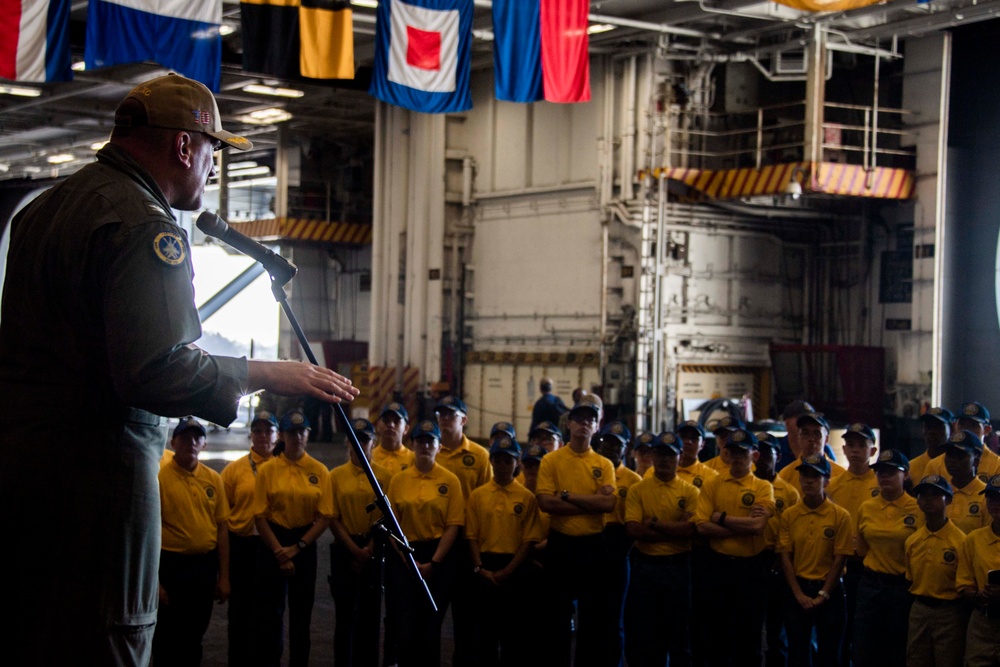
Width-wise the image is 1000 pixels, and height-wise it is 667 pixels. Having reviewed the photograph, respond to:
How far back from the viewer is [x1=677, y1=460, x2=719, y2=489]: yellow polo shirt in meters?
8.66

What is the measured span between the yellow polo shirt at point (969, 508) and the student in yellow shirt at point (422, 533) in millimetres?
3425

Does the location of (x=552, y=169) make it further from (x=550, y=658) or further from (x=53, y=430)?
(x=53, y=430)

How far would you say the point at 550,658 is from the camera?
26.6 ft

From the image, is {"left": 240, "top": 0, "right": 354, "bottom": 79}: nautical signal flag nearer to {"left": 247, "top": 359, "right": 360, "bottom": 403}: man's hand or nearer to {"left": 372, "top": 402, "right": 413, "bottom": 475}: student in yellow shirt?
{"left": 372, "top": 402, "right": 413, "bottom": 475}: student in yellow shirt

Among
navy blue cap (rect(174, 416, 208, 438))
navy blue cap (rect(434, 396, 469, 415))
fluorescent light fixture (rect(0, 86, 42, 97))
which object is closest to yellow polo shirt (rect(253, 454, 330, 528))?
navy blue cap (rect(174, 416, 208, 438))

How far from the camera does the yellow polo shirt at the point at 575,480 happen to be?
8258mm

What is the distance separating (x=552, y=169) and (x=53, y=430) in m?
19.9

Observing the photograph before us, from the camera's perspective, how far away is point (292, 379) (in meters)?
2.39

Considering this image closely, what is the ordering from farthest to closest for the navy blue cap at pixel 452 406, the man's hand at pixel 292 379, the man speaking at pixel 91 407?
the navy blue cap at pixel 452 406
the man's hand at pixel 292 379
the man speaking at pixel 91 407

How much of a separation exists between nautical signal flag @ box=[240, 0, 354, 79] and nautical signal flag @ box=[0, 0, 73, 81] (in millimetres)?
2169

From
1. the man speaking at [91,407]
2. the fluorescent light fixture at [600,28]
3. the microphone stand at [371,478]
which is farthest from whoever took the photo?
the fluorescent light fixture at [600,28]

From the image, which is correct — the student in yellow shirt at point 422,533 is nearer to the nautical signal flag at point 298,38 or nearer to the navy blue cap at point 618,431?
the navy blue cap at point 618,431

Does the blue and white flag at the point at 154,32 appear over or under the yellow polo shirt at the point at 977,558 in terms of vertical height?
over

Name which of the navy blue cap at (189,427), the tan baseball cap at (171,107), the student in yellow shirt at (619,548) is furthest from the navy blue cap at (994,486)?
the tan baseball cap at (171,107)
